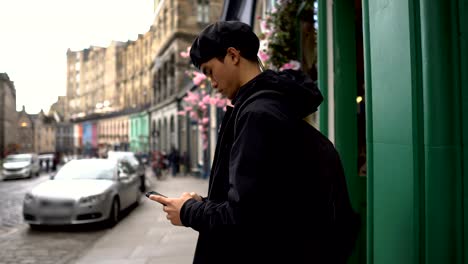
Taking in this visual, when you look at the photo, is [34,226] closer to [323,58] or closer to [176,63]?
[323,58]

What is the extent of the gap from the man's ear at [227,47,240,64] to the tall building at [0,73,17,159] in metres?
16.5

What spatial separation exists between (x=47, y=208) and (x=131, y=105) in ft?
188

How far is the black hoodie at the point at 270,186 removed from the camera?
131 cm

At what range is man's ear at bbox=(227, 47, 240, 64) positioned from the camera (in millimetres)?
1583

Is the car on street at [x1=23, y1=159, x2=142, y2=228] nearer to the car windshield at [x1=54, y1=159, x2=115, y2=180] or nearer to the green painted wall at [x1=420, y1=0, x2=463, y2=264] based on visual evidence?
the car windshield at [x1=54, y1=159, x2=115, y2=180]

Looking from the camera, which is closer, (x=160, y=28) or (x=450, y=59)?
(x=450, y=59)

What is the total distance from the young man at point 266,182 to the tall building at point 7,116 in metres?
16.6

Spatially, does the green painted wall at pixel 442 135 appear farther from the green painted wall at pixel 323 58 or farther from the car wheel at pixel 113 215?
the car wheel at pixel 113 215

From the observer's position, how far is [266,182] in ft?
4.29

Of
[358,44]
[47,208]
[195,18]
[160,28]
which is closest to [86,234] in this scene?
[47,208]

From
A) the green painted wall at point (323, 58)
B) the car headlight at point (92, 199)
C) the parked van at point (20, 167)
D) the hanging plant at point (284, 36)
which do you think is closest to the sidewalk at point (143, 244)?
the car headlight at point (92, 199)

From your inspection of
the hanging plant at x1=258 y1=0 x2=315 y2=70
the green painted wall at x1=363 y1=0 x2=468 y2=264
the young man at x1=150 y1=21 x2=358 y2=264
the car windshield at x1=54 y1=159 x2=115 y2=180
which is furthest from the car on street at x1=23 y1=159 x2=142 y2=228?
the young man at x1=150 y1=21 x2=358 y2=264

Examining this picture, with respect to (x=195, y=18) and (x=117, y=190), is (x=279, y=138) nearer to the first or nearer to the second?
(x=117, y=190)

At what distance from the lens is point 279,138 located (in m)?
1.33
